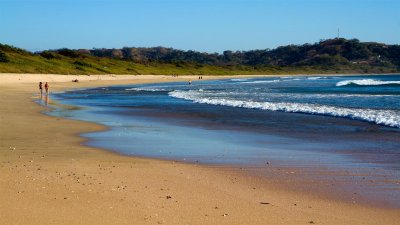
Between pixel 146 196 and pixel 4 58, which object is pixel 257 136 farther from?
pixel 4 58

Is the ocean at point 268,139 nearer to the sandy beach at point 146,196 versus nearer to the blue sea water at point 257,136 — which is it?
the blue sea water at point 257,136

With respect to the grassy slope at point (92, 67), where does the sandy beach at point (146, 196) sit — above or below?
below

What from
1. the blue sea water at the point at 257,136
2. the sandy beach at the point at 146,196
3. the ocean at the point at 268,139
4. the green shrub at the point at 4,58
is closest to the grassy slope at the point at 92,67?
the green shrub at the point at 4,58

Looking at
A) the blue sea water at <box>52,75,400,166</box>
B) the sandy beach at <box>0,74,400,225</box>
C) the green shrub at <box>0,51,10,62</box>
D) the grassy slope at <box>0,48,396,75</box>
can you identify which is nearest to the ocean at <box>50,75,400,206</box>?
the blue sea water at <box>52,75,400,166</box>

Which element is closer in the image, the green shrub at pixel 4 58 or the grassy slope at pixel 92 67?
the grassy slope at pixel 92 67

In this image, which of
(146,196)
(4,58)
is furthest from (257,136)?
(4,58)

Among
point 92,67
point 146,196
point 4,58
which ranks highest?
point 4,58

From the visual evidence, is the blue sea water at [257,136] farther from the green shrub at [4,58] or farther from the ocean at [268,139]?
the green shrub at [4,58]

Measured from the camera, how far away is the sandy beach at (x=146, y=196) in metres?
6.16

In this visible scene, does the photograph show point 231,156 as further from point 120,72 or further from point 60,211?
point 120,72

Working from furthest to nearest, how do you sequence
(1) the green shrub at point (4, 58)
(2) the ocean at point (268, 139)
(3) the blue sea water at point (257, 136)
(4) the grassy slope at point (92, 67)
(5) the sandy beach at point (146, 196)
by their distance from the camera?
(1) the green shrub at point (4, 58) → (4) the grassy slope at point (92, 67) → (3) the blue sea water at point (257, 136) → (2) the ocean at point (268, 139) → (5) the sandy beach at point (146, 196)

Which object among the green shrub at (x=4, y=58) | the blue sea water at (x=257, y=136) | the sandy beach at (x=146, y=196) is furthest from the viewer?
the green shrub at (x=4, y=58)

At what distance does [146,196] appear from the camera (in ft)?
23.5

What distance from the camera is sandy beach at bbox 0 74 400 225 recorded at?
20.2ft
